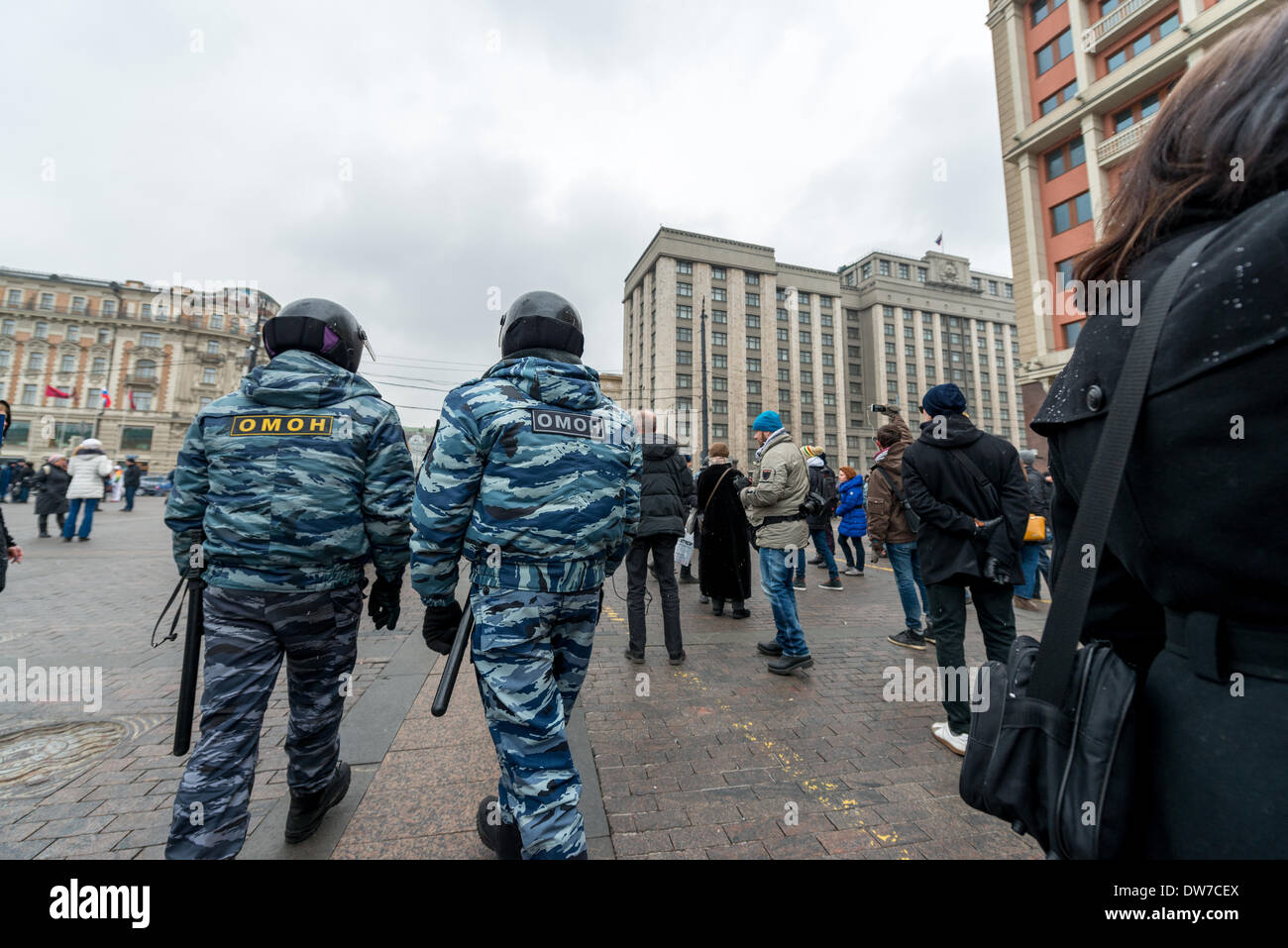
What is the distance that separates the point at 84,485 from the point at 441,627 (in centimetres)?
1451

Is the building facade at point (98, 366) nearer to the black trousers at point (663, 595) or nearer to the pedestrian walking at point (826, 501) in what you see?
the pedestrian walking at point (826, 501)

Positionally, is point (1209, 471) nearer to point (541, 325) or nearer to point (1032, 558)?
point (541, 325)

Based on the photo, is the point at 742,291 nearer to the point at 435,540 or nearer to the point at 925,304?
the point at 925,304

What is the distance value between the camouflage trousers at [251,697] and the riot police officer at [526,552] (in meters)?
0.56

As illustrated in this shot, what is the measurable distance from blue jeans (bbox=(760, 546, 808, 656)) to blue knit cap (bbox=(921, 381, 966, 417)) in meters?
1.62

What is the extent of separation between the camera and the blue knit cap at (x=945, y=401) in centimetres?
360

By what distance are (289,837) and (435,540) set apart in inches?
59.5

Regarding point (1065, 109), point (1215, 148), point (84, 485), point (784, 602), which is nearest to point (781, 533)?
point (784, 602)

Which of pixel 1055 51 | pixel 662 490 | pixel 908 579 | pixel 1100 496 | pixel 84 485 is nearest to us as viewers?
pixel 1100 496

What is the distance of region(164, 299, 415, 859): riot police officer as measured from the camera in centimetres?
202

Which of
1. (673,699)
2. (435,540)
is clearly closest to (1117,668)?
(435,540)

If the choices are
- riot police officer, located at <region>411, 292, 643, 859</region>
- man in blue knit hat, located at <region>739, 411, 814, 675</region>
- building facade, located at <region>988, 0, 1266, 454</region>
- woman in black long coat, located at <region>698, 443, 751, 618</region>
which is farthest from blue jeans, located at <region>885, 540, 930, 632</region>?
building facade, located at <region>988, 0, 1266, 454</region>

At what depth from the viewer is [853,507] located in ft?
29.0

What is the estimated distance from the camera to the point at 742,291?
6047 centimetres
